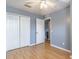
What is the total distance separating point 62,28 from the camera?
13.8 ft

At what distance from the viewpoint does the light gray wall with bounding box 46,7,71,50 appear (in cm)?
377

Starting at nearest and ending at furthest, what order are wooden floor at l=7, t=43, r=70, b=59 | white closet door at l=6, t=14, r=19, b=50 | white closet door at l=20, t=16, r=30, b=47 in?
wooden floor at l=7, t=43, r=70, b=59
white closet door at l=6, t=14, r=19, b=50
white closet door at l=20, t=16, r=30, b=47

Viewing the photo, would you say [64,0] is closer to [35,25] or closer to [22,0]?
[22,0]

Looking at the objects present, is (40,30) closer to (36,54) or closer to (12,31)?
(12,31)

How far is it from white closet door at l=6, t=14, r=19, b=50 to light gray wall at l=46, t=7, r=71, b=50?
6.92 ft

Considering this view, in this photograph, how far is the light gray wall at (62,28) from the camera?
3772mm

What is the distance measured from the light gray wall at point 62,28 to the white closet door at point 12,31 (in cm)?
211

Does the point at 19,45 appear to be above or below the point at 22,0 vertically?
below

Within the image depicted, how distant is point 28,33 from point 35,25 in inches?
32.2

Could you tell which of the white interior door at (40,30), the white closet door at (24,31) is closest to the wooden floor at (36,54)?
the white closet door at (24,31)

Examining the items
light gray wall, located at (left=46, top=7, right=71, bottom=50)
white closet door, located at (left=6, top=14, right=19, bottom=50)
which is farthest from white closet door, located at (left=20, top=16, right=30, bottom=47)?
light gray wall, located at (left=46, top=7, right=71, bottom=50)

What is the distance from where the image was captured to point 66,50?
3.86m

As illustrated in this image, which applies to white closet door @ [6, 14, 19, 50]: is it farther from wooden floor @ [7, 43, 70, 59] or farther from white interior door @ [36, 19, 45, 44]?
white interior door @ [36, 19, 45, 44]
